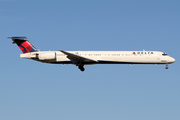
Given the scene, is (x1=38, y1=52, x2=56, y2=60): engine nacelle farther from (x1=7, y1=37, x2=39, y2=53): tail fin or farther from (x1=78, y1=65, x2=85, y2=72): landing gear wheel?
(x1=78, y1=65, x2=85, y2=72): landing gear wheel

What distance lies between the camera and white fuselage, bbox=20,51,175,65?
52250mm

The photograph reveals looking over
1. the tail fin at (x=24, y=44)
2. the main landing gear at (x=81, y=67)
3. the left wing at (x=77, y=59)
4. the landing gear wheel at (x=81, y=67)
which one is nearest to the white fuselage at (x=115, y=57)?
the left wing at (x=77, y=59)

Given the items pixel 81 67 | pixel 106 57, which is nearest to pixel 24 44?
pixel 81 67

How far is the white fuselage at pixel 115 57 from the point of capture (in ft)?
171

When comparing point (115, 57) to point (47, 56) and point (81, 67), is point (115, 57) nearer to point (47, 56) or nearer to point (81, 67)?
point (81, 67)

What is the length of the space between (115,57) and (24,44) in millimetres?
17305

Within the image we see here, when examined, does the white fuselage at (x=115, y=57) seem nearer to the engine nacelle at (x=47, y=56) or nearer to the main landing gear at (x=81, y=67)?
the engine nacelle at (x=47, y=56)

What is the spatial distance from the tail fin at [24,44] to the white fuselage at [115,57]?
8.42 ft

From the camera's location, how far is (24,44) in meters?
55.6

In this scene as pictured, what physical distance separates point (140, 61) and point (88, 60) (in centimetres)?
926

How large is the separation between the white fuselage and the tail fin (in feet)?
8.42

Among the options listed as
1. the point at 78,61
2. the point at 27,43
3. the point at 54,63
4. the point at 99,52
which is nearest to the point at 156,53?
the point at 99,52

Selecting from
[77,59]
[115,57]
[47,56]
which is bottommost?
[77,59]

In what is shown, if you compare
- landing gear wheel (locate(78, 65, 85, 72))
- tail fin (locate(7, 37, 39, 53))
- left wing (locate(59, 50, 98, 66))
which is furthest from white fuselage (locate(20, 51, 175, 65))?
tail fin (locate(7, 37, 39, 53))
